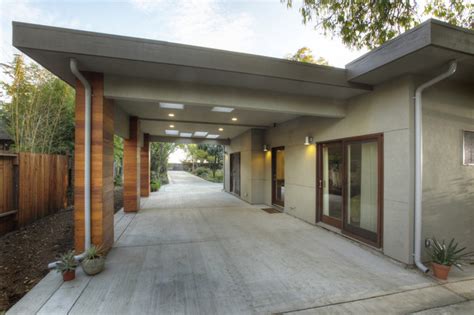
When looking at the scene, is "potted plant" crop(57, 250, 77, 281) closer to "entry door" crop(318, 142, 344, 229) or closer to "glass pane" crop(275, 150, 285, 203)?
"entry door" crop(318, 142, 344, 229)

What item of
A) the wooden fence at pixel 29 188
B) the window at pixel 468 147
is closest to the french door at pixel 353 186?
the window at pixel 468 147

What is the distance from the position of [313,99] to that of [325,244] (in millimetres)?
2734

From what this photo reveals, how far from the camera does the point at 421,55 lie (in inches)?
102

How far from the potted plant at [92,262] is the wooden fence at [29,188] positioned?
2647 mm

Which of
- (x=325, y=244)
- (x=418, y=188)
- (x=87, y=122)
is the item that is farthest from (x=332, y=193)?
(x=87, y=122)

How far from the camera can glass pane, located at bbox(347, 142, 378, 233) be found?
12.2 ft

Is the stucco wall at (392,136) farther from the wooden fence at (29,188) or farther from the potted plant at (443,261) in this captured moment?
the wooden fence at (29,188)

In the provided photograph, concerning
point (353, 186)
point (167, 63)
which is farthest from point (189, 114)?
point (353, 186)

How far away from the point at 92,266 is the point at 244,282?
196 cm

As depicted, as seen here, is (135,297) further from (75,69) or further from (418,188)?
(418,188)

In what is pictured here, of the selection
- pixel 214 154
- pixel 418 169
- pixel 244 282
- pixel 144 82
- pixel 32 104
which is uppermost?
pixel 32 104

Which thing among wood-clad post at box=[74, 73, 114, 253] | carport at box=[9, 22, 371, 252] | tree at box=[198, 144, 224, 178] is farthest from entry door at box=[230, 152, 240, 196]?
tree at box=[198, 144, 224, 178]

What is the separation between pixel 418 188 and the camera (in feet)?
9.78

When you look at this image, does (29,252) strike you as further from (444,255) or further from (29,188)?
(444,255)
